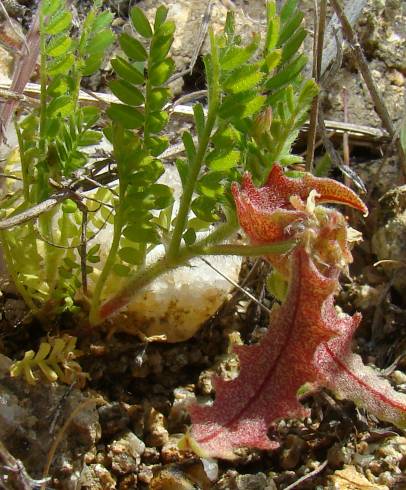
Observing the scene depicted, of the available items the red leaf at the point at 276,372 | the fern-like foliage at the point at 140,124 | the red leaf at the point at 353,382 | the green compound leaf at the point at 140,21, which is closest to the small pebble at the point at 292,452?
the red leaf at the point at 353,382

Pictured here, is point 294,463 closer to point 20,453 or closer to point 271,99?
point 20,453

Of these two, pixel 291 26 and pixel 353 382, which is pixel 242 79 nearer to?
pixel 291 26

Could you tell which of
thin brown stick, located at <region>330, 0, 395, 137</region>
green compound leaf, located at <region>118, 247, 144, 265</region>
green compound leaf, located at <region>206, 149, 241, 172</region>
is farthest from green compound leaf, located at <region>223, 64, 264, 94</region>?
thin brown stick, located at <region>330, 0, 395, 137</region>

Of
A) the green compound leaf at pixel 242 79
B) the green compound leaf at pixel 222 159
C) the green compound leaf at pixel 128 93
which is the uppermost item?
the green compound leaf at pixel 242 79

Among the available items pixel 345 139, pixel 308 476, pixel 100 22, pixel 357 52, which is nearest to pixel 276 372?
pixel 308 476

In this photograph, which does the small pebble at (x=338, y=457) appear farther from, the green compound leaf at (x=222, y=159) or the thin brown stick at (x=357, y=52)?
the thin brown stick at (x=357, y=52)
